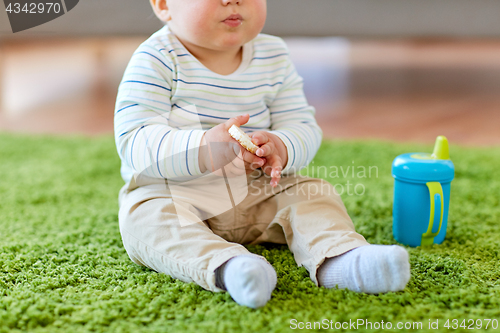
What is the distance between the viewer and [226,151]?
2.15ft

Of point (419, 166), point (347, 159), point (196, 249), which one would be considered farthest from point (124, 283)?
point (347, 159)

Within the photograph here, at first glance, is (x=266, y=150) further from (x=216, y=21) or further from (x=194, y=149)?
(x=216, y=21)

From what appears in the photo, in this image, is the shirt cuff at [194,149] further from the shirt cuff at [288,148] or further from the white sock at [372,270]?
the white sock at [372,270]

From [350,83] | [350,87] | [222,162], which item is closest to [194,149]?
[222,162]

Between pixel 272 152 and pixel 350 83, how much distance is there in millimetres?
1985

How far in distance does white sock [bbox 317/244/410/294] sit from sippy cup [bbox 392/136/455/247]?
19 centimetres

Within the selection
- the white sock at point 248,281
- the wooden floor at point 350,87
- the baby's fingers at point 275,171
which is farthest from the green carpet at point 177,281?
the wooden floor at point 350,87

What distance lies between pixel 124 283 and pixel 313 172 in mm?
635

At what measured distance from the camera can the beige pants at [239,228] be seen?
2.04 ft

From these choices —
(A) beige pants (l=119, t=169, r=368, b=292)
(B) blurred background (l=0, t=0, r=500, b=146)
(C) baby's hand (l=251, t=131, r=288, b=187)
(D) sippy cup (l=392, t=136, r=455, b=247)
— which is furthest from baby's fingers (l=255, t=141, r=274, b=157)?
(B) blurred background (l=0, t=0, r=500, b=146)

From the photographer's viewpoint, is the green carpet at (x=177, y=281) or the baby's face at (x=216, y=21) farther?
the baby's face at (x=216, y=21)

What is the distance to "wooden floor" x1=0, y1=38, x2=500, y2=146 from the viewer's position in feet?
5.69

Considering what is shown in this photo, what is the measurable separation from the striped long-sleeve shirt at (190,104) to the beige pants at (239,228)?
0.15 feet

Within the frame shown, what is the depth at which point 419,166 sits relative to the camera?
750mm
